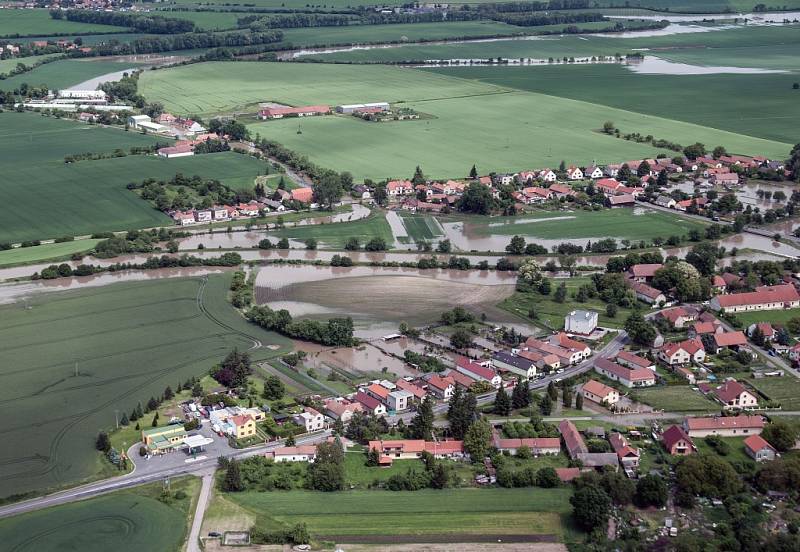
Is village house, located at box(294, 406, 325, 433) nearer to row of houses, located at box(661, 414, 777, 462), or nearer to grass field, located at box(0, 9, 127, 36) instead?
row of houses, located at box(661, 414, 777, 462)

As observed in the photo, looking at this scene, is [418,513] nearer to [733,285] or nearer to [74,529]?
[74,529]

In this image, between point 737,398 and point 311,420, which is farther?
point 737,398

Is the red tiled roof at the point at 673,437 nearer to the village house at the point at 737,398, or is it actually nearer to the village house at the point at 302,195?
the village house at the point at 737,398

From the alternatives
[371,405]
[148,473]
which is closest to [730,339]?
[371,405]

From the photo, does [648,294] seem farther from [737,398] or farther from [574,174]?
[574,174]

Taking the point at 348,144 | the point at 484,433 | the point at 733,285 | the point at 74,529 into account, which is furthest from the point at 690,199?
the point at 74,529

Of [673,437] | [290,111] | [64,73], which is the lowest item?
[673,437]
